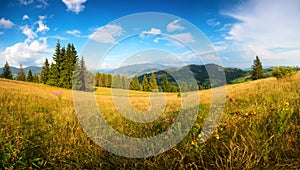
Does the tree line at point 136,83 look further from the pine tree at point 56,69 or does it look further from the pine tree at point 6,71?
the pine tree at point 6,71

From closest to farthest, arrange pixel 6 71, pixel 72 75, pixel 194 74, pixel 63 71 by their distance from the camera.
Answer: pixel 194 74, pixel 72 75, pixel 63 71, pixel 6 71

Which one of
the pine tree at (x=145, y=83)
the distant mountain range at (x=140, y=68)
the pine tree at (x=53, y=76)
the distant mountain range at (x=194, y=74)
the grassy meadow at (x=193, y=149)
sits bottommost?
the grassy meadow at (x=193, y=149)

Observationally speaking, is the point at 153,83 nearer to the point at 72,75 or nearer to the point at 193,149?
the point at 193,149

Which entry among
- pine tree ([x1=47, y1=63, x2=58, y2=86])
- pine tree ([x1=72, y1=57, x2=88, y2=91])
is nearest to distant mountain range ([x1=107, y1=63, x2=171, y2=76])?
pine tree ([x1=72, y1=57, x2=88, y2=91])

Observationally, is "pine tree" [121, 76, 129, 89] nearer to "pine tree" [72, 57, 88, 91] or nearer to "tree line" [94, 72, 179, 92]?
"tree line" [94, 72, 179, 92]

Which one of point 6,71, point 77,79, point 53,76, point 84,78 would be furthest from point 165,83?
point 6,71

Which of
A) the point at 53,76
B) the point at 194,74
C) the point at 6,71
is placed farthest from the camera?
the point at 6,71

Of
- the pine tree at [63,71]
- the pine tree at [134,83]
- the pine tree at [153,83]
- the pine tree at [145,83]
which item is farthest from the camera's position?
the pine tree at [63,71]

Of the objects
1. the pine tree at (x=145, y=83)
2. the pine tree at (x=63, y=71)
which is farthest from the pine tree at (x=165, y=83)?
the pine tree at (x=63, y=71)

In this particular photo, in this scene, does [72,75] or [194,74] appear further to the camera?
[72,75]

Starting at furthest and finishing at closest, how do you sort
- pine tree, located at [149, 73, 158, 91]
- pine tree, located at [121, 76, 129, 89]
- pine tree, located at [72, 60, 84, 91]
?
pine tree, located at [149, 73, 158, 91]
pine tree, located at [121, 76, 129, 89]
pine tree, located at [72, 60, 84, 91]

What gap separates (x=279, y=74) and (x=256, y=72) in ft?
198

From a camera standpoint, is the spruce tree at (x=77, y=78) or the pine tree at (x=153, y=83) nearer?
the spruce tree at (x=77, y=78)

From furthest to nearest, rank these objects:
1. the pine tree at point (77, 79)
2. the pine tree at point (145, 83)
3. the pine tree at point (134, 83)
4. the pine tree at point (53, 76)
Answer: the pine tree at point (53, 76), the pine tree at point (145, 83), the pine tree at point (134, 83), the pine tree at point (77, 79)
